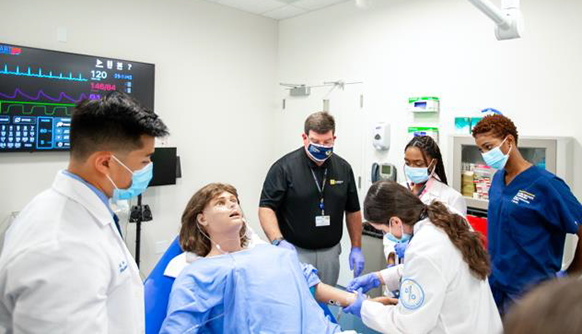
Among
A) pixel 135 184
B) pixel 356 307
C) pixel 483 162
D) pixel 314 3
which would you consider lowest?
pixel 356 307

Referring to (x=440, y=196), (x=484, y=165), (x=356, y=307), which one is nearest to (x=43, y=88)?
(x=356, y=307)

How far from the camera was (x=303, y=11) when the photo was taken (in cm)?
420

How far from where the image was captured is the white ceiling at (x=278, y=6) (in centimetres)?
394

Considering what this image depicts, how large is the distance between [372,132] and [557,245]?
193 centimetres

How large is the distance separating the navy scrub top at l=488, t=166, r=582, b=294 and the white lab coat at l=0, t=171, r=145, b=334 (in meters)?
1.75

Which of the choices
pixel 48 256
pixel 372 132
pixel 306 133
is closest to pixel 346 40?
pixel 372 132

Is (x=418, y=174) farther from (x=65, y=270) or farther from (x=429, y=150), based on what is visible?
(x=65, y=270)

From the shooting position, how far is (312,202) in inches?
97.1

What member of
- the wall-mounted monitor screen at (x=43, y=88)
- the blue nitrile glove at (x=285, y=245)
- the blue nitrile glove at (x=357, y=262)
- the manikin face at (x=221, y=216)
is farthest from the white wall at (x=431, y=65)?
the wall-mounted monitor screen at (x=43, y=88)

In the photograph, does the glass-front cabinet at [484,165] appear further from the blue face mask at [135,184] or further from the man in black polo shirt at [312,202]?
the blue face mask at [135,184]

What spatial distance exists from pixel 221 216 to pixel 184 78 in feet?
7.48

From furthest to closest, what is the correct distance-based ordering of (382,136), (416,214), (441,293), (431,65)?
1. (382,136)
2. (431,65)
3. (416,214)
4. (441,293)

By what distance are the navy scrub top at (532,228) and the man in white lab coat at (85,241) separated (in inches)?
67.4

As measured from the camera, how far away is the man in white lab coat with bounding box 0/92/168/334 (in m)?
0.84
